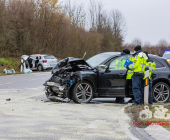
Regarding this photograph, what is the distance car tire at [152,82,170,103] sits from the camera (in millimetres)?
10547

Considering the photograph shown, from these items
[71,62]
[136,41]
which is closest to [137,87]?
[71,62]

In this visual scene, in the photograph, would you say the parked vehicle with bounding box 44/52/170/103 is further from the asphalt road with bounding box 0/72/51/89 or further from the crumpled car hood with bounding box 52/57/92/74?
the asphalt road with bounding box 0/72/51/89

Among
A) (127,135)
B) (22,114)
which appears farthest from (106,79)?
(127,135)

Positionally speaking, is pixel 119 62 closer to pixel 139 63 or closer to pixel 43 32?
pixel 139 63

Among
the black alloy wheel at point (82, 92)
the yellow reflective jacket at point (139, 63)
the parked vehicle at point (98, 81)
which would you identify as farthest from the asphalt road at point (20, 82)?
the yellow reflective jacket at point (139, 63)

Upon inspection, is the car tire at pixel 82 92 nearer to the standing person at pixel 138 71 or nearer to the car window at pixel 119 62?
the car window at pixel 119 62

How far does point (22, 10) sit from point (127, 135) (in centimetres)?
3128

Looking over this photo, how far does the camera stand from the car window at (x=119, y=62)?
10568 millimetres

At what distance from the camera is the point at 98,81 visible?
34.3 feet

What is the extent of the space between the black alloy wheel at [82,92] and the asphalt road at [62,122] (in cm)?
28

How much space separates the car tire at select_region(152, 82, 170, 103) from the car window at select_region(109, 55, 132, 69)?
1.19m

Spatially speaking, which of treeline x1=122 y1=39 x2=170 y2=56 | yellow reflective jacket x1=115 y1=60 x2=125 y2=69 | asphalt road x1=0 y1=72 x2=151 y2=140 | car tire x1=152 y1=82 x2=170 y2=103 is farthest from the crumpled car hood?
treeline x1=122 y1=39 x2=170 y2=56

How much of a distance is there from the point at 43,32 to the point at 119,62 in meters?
32.6

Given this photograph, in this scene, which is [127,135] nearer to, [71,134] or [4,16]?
[71,134]
